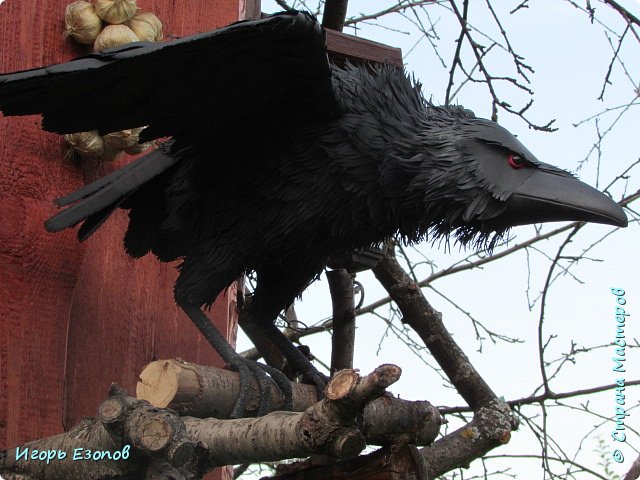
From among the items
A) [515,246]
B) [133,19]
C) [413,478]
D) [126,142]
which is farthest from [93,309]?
[515,246]

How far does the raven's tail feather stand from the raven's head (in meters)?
0.55

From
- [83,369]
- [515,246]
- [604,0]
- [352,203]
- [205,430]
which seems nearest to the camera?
[205,430]

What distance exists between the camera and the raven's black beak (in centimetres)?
215

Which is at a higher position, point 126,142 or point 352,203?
point 126,142

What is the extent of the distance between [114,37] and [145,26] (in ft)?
0.35

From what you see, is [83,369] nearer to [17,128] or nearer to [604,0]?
[17,128]

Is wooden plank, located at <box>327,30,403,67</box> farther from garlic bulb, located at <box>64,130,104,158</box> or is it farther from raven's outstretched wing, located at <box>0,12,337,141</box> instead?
garlic bulb, located at <box>64,130,104,158</box>

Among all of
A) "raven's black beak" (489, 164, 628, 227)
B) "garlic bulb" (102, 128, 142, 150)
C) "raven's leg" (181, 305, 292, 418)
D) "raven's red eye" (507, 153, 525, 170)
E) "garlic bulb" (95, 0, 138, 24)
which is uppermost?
"garlic bulb" (95, 0, 138, 24)

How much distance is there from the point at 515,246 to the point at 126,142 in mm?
1388

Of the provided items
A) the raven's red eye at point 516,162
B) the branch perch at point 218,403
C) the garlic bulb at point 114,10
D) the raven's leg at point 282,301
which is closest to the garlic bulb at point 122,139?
the garlic bulb at point 114,10

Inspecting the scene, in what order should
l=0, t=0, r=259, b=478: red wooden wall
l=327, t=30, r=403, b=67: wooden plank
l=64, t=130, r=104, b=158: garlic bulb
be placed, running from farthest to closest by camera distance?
l=327, t=30, r=403, b=67: wooden plank, l=64, t=130, r=104, b=158: garlic bulb, l=0, t=0, r=259, b=478: red wooden wall

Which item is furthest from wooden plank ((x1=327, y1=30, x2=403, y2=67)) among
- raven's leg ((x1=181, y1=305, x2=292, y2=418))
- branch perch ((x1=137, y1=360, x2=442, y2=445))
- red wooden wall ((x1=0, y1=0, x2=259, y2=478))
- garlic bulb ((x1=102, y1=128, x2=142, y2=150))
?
branch perch ((x1=137, y1=360, x2=442, y2=445))

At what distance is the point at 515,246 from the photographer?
3.37m

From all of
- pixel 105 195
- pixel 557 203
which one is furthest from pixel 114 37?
pixel 557 203
